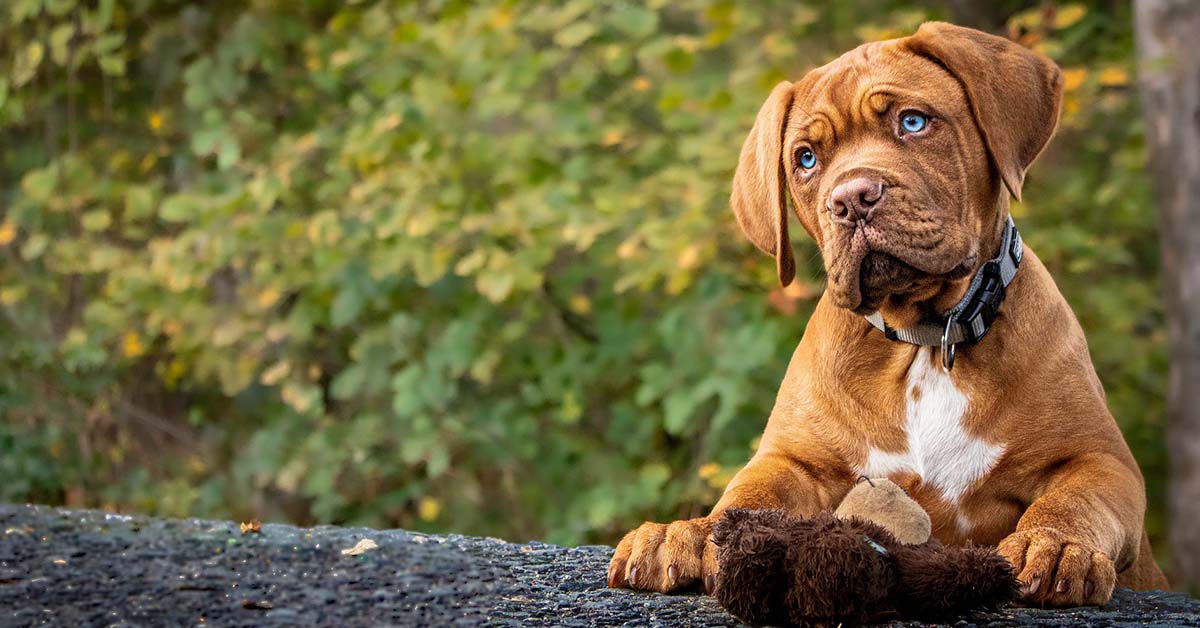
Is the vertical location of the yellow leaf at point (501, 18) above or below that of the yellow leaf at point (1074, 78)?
above

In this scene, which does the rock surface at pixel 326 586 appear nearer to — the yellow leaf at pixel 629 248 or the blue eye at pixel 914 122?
the blue eye at pixel 914 122

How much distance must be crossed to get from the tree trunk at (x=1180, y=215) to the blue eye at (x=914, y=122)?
11.1ft

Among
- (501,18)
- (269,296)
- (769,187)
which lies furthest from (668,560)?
(269,296)

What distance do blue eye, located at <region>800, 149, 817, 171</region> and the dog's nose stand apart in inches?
11.9

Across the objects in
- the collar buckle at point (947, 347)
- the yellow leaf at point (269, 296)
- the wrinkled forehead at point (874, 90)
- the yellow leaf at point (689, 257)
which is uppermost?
the yellow leaf at point (269, 296)

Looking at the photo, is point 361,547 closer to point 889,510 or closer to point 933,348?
point 889,510

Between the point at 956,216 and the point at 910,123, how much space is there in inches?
11.2

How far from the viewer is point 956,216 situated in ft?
11.7

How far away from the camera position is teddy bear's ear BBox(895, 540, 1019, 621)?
3.02 metres

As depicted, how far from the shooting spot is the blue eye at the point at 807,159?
3.84 metres

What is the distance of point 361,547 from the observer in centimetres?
400

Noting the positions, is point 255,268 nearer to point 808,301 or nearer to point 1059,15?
point 808,301

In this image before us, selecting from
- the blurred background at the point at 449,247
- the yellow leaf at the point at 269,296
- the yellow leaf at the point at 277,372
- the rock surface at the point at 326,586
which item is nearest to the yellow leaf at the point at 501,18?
the blurred background at the point at 449,247

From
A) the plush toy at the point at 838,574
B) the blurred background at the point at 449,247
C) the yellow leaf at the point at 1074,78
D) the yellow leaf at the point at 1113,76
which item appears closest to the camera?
the plush toy at the point at 838,574
